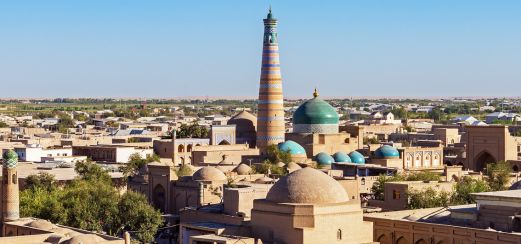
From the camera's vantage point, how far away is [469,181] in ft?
124

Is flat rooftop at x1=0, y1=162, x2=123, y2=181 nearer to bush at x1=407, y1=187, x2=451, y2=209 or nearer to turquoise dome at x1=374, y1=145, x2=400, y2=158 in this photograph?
turquoise dome at x1=374, y1=145, x2=400, y2=158

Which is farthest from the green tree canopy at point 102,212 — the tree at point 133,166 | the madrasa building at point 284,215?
the tree at point 133,166

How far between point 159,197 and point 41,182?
4.63 m

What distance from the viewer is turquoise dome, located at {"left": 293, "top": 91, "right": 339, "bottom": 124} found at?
5053 cm

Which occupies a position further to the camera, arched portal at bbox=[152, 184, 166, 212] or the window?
arched portal at bbox=[152, 184, 166, 212]

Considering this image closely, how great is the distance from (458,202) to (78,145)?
29720 millimetres

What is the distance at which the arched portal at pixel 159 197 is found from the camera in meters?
37.9

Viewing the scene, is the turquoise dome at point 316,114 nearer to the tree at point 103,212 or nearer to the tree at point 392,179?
the tree at point 392,179

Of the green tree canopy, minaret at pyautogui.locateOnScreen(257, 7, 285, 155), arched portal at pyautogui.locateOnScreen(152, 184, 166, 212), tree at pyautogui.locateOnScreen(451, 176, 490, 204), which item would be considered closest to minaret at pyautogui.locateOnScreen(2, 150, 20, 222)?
the green tree canopy

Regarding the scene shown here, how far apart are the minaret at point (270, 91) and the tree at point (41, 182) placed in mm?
12920

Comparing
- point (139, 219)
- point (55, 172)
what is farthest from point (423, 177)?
point (55, 172)

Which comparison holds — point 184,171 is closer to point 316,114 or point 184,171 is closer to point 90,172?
point 90,172

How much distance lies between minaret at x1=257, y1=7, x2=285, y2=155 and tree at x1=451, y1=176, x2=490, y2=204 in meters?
14.7

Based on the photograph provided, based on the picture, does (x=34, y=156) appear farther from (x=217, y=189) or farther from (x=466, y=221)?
(x=466, y=221)
